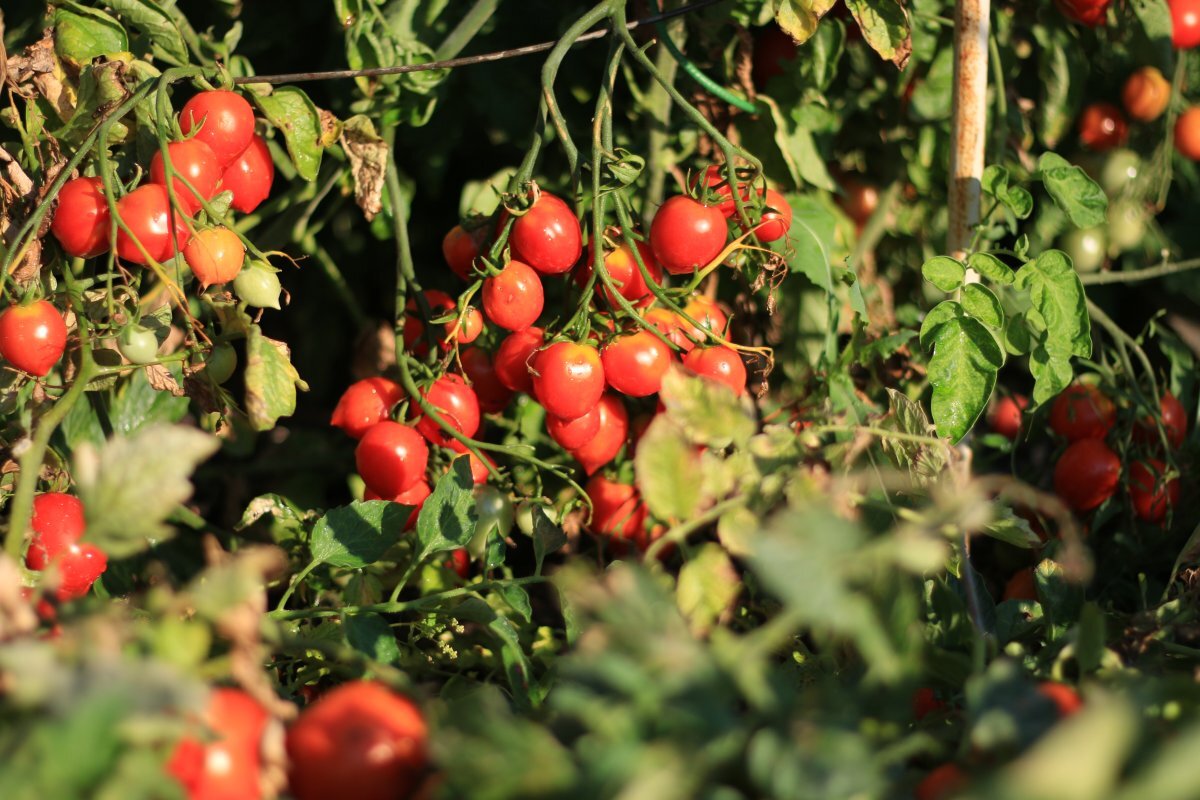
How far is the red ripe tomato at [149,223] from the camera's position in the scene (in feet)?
2.74

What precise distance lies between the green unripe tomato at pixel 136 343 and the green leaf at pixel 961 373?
65 cm

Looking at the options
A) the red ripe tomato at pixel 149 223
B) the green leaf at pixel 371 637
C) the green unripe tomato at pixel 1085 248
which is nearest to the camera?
the green leaf at pixel 371 637

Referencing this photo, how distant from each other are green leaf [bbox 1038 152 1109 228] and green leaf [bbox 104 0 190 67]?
2.66ft

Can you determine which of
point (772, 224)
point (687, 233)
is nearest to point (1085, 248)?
point (772, 224)

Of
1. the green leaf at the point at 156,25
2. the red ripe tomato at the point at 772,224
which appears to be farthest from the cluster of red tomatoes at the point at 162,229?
the red ripe tomato at the point at 772,224

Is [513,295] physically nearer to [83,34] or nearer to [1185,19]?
[83,34]

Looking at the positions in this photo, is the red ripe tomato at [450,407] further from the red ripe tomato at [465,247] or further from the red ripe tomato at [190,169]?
the red ripe tomato at [190,169]

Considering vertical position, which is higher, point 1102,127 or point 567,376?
point 1102,127

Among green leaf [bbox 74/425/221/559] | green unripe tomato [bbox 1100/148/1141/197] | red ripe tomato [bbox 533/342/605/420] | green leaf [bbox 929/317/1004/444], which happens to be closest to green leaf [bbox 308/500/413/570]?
red ripe tomato [bbox 533/342/605/420]

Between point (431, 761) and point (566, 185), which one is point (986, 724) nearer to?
point (431, 761)

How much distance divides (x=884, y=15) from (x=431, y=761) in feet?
2.80

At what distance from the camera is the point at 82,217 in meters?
0.85

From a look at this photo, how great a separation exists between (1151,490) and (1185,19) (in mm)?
632

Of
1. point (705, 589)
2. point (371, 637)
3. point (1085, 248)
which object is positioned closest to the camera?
point (705, 589)
